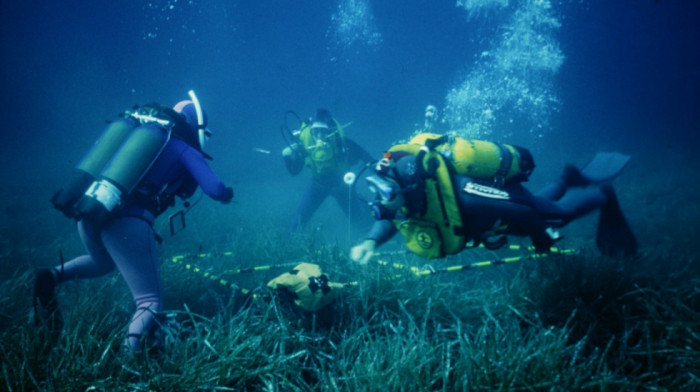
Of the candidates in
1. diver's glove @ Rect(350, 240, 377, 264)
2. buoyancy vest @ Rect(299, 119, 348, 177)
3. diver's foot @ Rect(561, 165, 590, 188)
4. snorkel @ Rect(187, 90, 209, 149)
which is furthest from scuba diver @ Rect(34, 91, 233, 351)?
diver's foot @ Rect(561, 165, 590, 188)

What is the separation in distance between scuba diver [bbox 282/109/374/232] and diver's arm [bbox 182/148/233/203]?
3832 millimetres

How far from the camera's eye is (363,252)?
3.06m

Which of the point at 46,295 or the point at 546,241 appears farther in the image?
the point at 546,241

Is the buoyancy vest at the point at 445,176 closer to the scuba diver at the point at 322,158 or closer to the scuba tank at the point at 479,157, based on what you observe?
the scuba tank at the point at 479,157

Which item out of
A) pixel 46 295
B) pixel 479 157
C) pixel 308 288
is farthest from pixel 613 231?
pixel 46 295

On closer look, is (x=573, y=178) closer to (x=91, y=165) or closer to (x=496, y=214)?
(x=496, y=214)

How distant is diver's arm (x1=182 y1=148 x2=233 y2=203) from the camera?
9.78ft

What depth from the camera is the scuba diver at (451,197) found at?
9.10ft

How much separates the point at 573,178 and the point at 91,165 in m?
5.62

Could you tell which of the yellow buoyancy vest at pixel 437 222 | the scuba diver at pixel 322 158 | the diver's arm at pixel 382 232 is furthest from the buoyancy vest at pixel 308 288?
the scuba diver at pixel 322 158

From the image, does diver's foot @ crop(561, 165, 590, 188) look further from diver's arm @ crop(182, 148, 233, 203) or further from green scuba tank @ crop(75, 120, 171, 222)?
green scuba tank @ crop(75, 120, 171, 222)

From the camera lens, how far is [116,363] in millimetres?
2244

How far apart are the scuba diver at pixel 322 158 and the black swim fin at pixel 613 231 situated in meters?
4.43

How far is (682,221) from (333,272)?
746 cm
